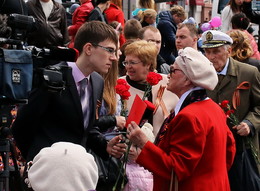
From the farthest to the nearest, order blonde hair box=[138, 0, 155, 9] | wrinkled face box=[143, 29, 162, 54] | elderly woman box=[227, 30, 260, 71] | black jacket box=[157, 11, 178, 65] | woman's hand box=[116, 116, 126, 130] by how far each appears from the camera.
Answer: blonde hair box=[138, 0, 155, 9] → black jacket box=[157, 11, 178, 65] → wrinkled face box=[143, 29, 162, 54] → elderly woman box=[227, 30, 260, 71] → woman's hand box=[116, 116, 126, 130]

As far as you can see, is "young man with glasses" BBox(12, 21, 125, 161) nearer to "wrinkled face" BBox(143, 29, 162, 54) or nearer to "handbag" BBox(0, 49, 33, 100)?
"handbag" BBox(0, 49, 33, 100)

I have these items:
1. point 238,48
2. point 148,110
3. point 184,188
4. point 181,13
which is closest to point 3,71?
point 148,110

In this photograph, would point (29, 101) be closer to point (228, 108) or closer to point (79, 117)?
point (79, 117)

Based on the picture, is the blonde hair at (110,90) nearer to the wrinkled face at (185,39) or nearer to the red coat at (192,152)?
the red coat at (192,152)

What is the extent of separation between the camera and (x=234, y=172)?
7.11 metres

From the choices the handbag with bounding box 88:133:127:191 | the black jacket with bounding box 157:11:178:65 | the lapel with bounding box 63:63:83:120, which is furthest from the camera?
the black jacket with bounding box 157:11:178:65

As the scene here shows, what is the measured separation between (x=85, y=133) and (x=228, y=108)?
7.38ft

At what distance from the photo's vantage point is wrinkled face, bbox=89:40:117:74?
17.9 feet

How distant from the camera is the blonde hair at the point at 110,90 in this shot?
6457 millimetres

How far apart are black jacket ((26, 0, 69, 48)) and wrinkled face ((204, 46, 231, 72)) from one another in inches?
110

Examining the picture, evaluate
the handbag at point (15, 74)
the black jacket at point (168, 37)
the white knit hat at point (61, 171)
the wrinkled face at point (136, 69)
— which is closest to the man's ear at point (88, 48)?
the handbag at point (15, 74)

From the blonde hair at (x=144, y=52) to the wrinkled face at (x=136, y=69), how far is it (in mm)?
35

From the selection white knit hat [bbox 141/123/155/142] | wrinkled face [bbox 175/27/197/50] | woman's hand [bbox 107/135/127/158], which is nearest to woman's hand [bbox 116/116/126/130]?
woman's hand [bbox 107/135/127/158]

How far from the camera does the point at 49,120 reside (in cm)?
512
